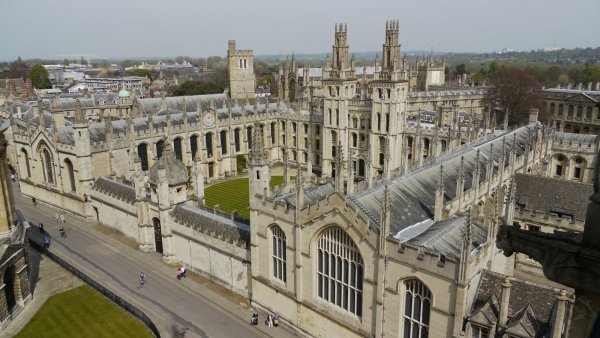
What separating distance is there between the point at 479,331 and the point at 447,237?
4540mm

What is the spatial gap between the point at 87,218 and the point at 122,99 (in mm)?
35845

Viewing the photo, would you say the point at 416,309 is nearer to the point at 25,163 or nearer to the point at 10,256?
the point at 10,256

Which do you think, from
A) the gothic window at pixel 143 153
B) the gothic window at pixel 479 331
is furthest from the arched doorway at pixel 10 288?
the gothic window at pixel 479 331

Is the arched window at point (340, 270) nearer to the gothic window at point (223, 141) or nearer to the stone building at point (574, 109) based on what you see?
the gothic window at point (223, 141)

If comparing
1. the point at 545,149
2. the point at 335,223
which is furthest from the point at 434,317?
the point at 545,149

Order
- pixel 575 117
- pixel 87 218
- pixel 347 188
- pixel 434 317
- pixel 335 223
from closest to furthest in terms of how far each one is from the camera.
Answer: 1. pixel 434 317
2. pixel 335 223
3. pixel 347 188
4. pixel 87 218
5. pixel 575 117

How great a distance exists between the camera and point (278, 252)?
2586cm

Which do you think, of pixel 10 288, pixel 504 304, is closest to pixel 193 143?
pixel 10 288

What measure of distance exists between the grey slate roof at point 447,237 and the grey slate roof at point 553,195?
42.0 feet

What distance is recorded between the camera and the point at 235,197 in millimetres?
48969

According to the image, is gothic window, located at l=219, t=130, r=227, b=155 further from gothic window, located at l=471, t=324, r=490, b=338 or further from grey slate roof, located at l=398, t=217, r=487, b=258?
gothic window, located at l=471, t=324, r=490, b=338

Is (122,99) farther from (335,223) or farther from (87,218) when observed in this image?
(335,223)

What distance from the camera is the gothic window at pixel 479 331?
1781cm

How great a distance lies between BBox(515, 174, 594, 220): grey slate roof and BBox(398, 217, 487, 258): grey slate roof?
1281 cm
